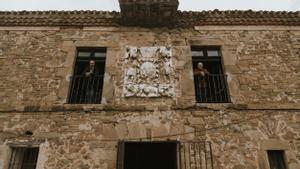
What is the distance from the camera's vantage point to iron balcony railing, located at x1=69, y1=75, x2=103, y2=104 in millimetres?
7027

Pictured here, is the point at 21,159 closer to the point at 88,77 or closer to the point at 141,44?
the point at 88,77

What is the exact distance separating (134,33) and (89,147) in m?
3.20

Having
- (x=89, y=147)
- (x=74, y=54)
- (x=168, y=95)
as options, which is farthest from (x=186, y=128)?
(x=74, y=54)

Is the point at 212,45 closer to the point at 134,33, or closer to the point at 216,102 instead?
the point at 216,102

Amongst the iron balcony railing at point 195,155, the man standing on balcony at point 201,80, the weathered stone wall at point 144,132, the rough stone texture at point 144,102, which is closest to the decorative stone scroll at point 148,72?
the rough stone texture at point 144,102

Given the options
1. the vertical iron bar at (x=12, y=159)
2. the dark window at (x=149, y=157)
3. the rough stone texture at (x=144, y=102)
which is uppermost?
the rough stone texture at (x=144, y=102)

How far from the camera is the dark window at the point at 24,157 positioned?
6.18 m

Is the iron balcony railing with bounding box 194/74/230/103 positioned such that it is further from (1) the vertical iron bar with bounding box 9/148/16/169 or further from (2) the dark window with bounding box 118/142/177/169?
(1) the vertical iron bar with bounding box 9/148/16/169

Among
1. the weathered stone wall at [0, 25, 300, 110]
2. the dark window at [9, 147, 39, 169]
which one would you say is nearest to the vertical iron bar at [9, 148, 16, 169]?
the dark window at [9, 147, 39, 169]

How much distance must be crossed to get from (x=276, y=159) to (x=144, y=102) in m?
3.00

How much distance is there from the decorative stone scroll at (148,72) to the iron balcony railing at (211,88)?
2.29ft

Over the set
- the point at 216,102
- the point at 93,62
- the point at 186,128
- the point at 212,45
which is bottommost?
the point at 186,128

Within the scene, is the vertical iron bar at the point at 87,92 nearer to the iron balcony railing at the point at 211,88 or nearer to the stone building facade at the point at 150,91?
the stone building facade at the point at 150,91

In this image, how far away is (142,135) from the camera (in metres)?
6.30
